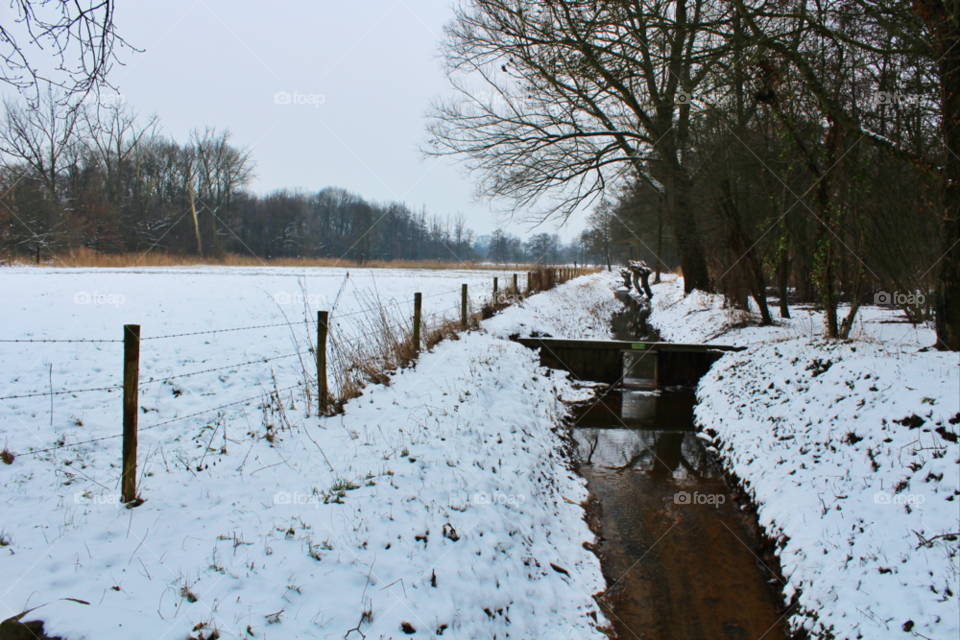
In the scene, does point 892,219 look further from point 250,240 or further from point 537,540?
point 250,240

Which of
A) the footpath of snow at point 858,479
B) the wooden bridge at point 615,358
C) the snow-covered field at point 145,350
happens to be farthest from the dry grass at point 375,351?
the footpath of snow at point 858,479

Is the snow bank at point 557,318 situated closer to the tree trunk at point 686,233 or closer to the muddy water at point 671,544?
the tree trunk at point 686,233

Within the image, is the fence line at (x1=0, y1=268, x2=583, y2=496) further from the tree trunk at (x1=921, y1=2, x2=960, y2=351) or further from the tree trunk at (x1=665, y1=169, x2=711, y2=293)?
the tree trunk at (x1=665, y1=169, x2=711, y2=293)

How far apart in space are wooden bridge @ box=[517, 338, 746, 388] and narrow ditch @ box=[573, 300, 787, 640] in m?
2.22

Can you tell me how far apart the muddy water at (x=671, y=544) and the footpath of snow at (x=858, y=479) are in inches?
13.3

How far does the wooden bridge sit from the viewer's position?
11.0 m

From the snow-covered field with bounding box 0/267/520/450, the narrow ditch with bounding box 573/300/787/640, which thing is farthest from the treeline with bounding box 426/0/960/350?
the snow-covered field with bounding box 0/267/520/450

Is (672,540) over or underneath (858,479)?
underneath

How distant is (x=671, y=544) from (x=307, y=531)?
372 cm

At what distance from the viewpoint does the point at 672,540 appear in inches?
209

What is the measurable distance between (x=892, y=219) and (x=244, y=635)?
1074 centimetres

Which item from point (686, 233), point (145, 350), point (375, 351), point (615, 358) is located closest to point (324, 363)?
point (375, 351)

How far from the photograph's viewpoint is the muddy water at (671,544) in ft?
13.5

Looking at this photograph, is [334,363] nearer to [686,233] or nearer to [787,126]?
[787,126]
